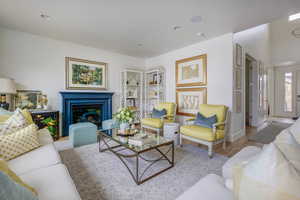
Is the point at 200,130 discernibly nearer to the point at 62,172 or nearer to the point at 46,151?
the point at 62,172

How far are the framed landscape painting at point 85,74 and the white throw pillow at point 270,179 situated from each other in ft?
13.5

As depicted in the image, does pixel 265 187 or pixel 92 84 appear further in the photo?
pixel 92 84

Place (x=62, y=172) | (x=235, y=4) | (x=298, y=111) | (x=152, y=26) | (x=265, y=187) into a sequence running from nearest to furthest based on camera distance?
(x=265, y=187)
(x=62, y=172)
(x=235, y=4)
(x=152, y=26)
(x=298, y=111)

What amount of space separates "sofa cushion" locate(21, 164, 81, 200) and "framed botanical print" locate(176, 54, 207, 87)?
11.1 feet

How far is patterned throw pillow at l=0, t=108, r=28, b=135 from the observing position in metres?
1.61

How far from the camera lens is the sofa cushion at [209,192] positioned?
83 centimetres

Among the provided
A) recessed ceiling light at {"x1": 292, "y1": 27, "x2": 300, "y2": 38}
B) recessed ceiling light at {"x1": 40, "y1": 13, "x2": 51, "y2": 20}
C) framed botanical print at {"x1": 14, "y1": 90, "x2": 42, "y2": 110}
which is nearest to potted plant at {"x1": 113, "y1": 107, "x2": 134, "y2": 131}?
recessed ceiling light at {"x1": 40, "y1": 13, "x2": 51, "y2": 20}

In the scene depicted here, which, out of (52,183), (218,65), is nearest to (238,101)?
(218,65)

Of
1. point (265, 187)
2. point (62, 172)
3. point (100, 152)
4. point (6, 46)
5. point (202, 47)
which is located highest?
point (202, 47)

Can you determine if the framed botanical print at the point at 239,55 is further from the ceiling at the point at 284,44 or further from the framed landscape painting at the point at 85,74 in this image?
the ceiling at the point at 284,44

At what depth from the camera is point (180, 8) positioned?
7.32ft

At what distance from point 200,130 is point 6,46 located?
4433 millimetres

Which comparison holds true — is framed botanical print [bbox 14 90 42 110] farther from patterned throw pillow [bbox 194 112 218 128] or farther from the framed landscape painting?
patterned throw pillow [bbox 194 112 218 128]

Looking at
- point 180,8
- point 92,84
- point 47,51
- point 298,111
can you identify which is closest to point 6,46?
point 47,51
